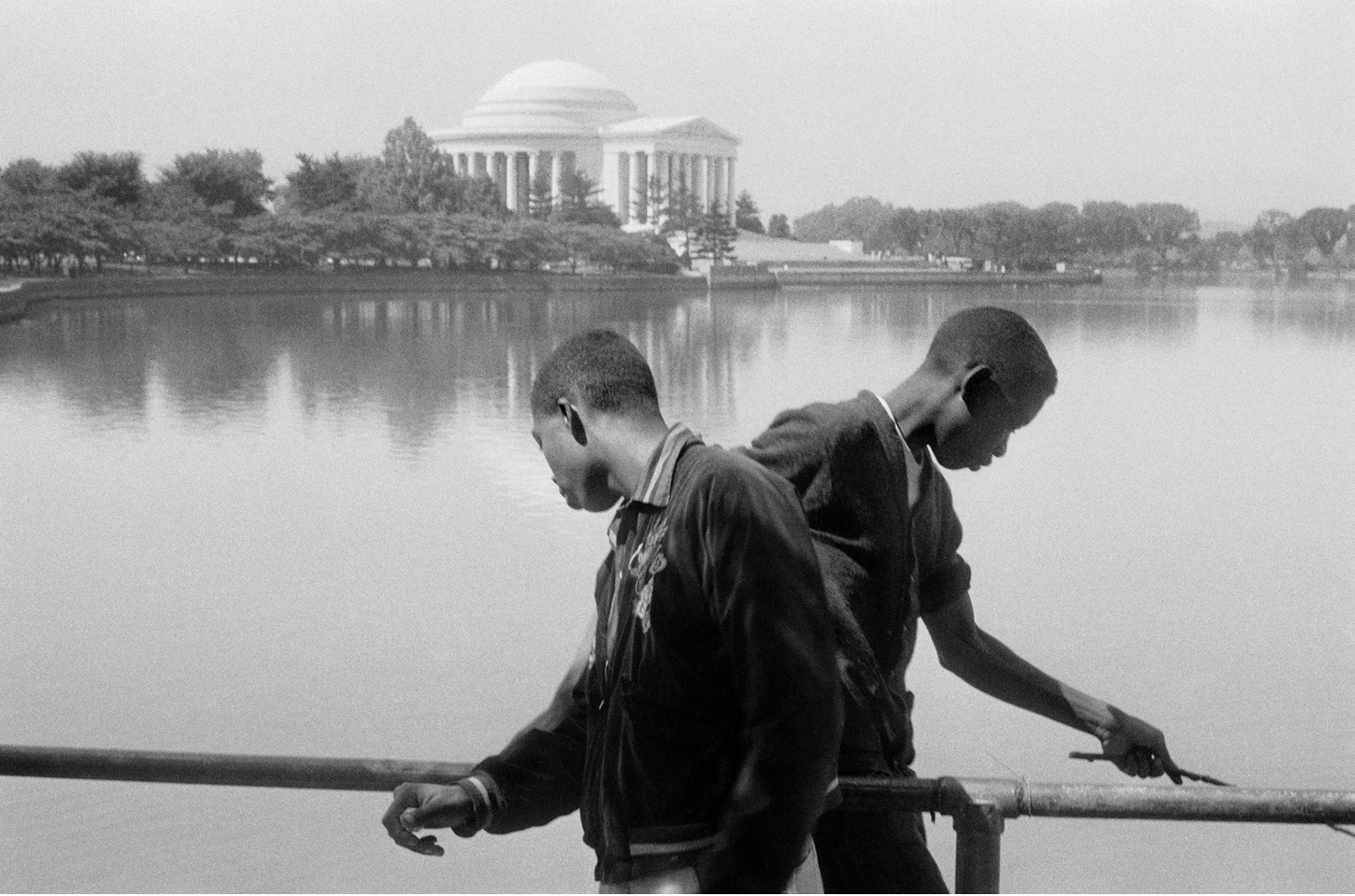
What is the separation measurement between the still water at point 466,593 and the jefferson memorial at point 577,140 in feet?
145

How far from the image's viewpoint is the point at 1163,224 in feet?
140

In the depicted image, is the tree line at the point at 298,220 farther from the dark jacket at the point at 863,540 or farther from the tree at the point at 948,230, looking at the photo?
the dark jacket at the point at 863,540

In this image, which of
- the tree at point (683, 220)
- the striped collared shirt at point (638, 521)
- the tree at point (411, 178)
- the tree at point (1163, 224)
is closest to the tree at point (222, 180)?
the tree at point (411, 178)

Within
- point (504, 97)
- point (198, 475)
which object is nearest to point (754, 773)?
point (198, 475)

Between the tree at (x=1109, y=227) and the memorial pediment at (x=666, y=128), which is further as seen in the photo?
the memorial pediment at (x=666, y=128)

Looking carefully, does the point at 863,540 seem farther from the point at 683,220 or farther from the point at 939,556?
the point at 683,220

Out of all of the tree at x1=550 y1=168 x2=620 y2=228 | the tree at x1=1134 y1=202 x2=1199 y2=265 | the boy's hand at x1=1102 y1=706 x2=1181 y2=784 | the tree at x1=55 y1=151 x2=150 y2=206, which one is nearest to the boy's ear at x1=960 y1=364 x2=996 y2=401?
the boy's hand at x1=1102 y1=706 x2=1181 y2=784

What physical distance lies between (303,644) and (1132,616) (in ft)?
17.1

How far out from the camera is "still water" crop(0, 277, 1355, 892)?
6797 mm

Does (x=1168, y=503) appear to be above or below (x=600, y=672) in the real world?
below

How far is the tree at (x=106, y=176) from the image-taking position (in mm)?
40375

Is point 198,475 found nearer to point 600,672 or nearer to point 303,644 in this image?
point 303,644

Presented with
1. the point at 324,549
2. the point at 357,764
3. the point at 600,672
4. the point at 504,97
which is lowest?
the point at 324,549

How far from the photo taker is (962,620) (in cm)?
237
